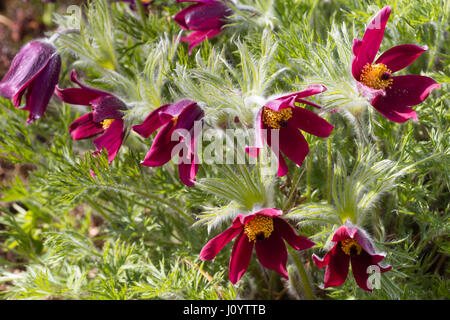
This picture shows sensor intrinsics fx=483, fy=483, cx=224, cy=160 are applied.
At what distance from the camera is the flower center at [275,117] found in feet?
3.26

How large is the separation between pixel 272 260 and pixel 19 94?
72 centimetres

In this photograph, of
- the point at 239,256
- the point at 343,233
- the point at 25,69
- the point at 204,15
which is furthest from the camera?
the point at 204,15

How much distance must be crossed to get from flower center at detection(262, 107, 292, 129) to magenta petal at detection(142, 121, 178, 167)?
0.20 meters

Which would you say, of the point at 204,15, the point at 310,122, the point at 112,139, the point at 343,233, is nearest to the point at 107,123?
the point at 112,139

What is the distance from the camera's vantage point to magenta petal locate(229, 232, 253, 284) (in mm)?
1062

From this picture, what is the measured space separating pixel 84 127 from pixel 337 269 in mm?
716

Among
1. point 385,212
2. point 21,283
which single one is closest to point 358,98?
point 385,212

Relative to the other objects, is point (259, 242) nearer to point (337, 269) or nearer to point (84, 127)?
point (337, 269)

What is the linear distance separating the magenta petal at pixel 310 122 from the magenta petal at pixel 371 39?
0.12 m

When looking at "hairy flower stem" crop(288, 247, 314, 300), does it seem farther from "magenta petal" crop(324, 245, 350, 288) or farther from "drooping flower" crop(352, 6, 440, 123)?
"drooping flower" crop(352, 6, 440, 123)

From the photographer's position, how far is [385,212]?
1405 mm

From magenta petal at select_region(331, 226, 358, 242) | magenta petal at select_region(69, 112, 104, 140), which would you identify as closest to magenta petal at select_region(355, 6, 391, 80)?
magenta petal at select_region(331, 226, 358, 242)

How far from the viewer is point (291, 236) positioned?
102 centimetres
